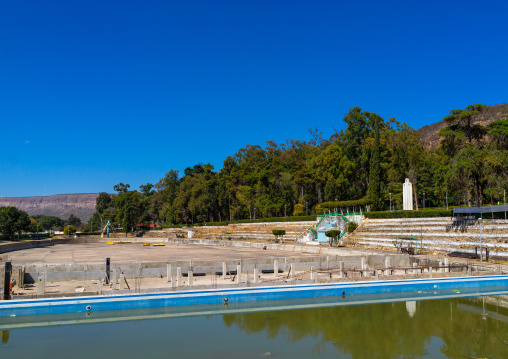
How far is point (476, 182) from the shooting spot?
1356 inches

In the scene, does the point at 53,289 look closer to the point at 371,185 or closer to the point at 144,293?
the point at 144,293

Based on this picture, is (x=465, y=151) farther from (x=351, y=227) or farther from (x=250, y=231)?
(x=250, y=231)

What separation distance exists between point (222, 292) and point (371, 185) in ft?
150

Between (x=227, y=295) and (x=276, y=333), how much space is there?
11.1ft

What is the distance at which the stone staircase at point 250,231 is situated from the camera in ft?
175

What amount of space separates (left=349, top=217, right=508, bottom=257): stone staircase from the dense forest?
11.6ft

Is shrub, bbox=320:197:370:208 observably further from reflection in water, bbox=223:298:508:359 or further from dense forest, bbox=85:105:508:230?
reflection in water, bbox=223:298:508:359

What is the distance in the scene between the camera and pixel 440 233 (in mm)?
32156

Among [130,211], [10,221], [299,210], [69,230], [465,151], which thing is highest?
[465,151]

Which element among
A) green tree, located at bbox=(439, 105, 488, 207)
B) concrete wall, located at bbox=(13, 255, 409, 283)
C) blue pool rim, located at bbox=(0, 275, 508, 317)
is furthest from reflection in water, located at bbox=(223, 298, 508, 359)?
green tree, located at bbox=(439, 105, 488, 207)

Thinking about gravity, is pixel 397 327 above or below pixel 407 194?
below

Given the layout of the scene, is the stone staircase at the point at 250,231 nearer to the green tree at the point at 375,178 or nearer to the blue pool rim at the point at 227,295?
the green tree at the point at 375,178

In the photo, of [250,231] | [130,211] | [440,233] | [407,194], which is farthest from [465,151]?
[130,211]

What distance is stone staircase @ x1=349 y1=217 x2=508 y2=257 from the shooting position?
27.3 metres
